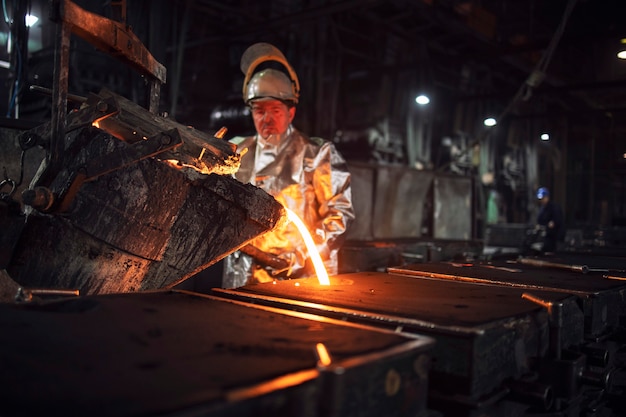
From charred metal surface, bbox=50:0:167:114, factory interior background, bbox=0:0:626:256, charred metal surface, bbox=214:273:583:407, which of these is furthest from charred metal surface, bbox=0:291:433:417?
factory interior background, bbox=0:0:626:256

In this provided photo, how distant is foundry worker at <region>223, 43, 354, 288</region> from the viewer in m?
3.45

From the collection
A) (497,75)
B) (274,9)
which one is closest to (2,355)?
(274,9)

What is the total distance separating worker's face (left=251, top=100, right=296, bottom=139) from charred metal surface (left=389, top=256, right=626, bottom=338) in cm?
142

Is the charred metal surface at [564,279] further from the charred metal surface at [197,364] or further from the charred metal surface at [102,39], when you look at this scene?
the charred metal surface at [102,39]

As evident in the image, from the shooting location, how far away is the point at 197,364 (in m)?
1.03

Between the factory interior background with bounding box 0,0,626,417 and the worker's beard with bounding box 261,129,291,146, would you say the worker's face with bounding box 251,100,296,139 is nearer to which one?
the worker's beard with bounding box 261,129,291,146

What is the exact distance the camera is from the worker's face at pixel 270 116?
3.61 m

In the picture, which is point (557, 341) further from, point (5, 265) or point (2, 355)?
point (5, 265)

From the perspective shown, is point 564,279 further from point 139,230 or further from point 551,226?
point 551,226

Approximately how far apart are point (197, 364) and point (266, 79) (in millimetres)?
2791

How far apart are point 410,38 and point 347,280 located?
28.4ft

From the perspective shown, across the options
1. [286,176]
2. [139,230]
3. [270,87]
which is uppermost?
[270,87]

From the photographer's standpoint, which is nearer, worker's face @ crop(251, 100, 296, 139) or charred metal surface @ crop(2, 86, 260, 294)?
charred metal surface @ crop(2, 86, 260, 294)

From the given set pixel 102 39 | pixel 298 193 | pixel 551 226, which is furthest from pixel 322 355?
pixel 551 226
